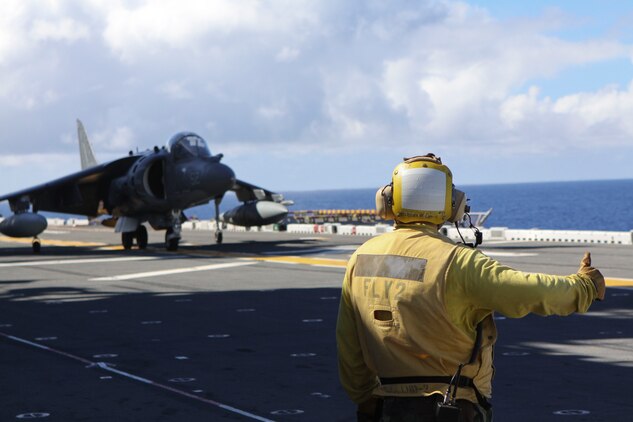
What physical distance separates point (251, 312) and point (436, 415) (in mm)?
14661

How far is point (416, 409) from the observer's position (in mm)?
4504

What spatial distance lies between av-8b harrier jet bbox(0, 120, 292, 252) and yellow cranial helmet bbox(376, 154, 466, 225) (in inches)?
1256

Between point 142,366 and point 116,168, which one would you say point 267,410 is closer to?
point 142,366

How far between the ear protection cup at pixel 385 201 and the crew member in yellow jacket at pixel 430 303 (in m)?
0.05

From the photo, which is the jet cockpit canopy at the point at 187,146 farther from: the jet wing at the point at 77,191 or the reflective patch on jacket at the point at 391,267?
the reflective patch on jacket at the point at 391,267

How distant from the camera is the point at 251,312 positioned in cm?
1895

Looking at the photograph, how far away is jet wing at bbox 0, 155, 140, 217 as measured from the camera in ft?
136

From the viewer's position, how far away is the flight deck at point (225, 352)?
10.3 meters

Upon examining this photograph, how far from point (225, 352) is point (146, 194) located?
2479cm

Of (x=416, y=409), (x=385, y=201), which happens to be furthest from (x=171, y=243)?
(x=416, y=409)

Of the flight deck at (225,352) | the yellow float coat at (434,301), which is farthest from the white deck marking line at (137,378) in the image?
the yellow float coat at (434,301)

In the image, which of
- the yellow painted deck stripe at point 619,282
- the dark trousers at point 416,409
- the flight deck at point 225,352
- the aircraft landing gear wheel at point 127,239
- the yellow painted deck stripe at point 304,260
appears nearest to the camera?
the dark trousers at point 416,409

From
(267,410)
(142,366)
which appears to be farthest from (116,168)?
(267,410)

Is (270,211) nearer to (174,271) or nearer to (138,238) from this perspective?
(138,238)
